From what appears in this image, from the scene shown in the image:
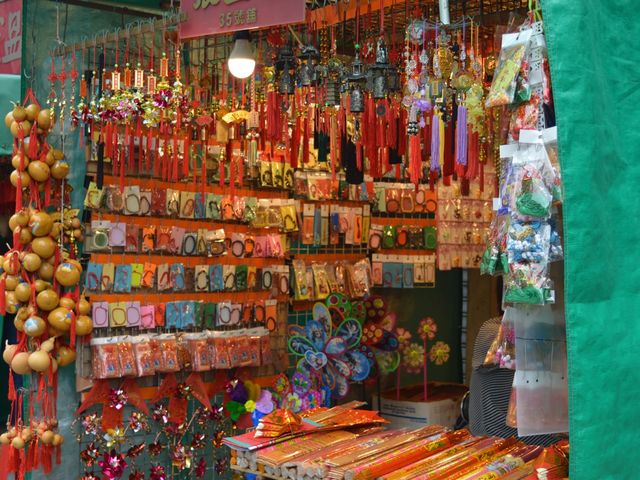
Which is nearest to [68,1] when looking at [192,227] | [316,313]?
[192,227]

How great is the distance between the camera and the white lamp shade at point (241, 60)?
4.23 meters

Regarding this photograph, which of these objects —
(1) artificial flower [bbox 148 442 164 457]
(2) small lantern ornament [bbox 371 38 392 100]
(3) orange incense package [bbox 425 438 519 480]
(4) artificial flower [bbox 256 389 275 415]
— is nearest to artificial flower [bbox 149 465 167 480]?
(1) artificial flower [bbox 148 442 164 457]

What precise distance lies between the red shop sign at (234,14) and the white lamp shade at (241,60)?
31cm

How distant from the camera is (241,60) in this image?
4234 millimetres

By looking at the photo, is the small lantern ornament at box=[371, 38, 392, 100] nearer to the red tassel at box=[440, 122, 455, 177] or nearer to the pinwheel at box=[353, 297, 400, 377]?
the red tassel at box=[440, 122, 455, 177]

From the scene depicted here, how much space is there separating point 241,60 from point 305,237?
205cm

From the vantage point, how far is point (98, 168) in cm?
492

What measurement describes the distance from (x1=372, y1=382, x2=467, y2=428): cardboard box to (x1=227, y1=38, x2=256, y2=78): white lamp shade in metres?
3.14

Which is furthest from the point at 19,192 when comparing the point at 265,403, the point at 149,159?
the point at 265,403

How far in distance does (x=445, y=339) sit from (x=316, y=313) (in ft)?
8.60

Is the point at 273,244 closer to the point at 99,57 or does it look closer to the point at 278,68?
the point at 99,57

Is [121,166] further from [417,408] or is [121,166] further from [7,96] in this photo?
[417,408]

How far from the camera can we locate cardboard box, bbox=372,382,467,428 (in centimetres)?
646

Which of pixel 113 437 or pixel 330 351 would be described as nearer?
pixel 113 437
